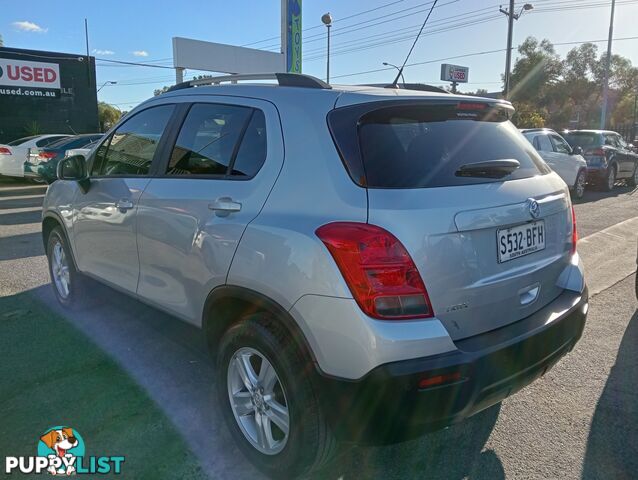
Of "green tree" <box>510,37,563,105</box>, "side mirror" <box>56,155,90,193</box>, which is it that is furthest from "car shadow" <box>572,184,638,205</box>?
"green tree" <box>510,37,563,105</box>

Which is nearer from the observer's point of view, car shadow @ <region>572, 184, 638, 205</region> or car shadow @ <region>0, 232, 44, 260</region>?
car shadow @ <region>0, 232, 44, 260</region>

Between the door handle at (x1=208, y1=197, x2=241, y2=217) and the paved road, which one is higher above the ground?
the door handle at (x1=208, y1=197, x2=241, y2=217)

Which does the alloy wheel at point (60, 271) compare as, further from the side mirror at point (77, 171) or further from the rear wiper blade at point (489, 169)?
the rear wiper blade at point (489, 169)

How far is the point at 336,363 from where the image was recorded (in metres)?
2.00

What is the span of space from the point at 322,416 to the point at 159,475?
37.3 inches

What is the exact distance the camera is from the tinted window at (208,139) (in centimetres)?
271

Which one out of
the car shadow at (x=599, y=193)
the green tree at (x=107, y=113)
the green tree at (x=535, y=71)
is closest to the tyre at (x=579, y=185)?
the car shadow at (x=599, y=193)

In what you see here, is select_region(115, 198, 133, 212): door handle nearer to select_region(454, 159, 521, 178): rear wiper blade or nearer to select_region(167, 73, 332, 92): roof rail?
select_region(167, 73, 332, 92): roof rail

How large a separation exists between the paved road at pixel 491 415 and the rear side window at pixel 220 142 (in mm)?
936

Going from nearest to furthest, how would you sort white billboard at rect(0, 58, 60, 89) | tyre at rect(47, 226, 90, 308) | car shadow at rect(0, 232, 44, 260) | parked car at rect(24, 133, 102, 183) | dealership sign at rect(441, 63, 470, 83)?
tyre at rect(47, 226, 90, 308) < car shadow at rect(0, 232, 44, 260) < parked car at rect(24, 133, 102, 183) < white billboard at rect(0, 58, 60, 89) < dealership sign at rect(441, 63, 470, 83)

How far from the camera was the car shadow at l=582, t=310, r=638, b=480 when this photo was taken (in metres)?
2.49

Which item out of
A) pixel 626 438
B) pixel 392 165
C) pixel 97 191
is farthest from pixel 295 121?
pixel 626 438

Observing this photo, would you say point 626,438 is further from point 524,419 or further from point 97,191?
point 97,191

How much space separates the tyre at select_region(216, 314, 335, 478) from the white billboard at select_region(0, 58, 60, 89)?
67.3 feet
